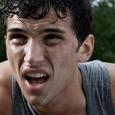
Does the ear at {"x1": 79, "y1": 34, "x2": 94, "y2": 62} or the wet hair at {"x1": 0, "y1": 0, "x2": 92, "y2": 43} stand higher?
the wet hair at {"x1": 0, "y1": 0, "x2": 92, "y2": 43}

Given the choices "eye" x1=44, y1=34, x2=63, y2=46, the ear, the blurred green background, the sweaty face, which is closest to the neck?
the ear

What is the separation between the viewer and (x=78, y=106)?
310 cm

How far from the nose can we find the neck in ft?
1.68

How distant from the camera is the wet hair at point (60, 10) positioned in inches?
104

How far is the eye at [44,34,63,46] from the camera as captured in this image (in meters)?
2.62

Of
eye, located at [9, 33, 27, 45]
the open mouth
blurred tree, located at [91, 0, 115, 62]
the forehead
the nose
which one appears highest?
the forehead

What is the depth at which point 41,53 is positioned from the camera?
8.45 ft

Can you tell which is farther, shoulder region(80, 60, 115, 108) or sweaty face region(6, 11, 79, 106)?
shoulder region(80, 60, 115, 108)

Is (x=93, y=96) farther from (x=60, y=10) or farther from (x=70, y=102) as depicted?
(x=60, y=10)

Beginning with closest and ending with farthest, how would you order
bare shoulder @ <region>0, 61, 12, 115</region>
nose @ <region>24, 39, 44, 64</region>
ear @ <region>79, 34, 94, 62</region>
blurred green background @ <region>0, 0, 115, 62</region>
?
nose @ <region>24, 39, 44, 64</region>, ear @ <region>79, 34, 94, 62</region>, bare shoulder @ <region>0, 61, 12, 115</region>, blurred green background @ <region>0, 0, 115, 62</region>

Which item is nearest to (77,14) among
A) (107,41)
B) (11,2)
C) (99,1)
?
(11,2)

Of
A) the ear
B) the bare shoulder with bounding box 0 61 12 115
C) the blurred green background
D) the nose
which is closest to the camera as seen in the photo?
the nose

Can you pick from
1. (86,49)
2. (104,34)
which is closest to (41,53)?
(86,49)

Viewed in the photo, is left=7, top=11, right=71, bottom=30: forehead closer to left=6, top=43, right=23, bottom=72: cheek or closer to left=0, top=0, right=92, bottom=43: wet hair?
left=0, top=0, right=92, bottom=43: wet hair
